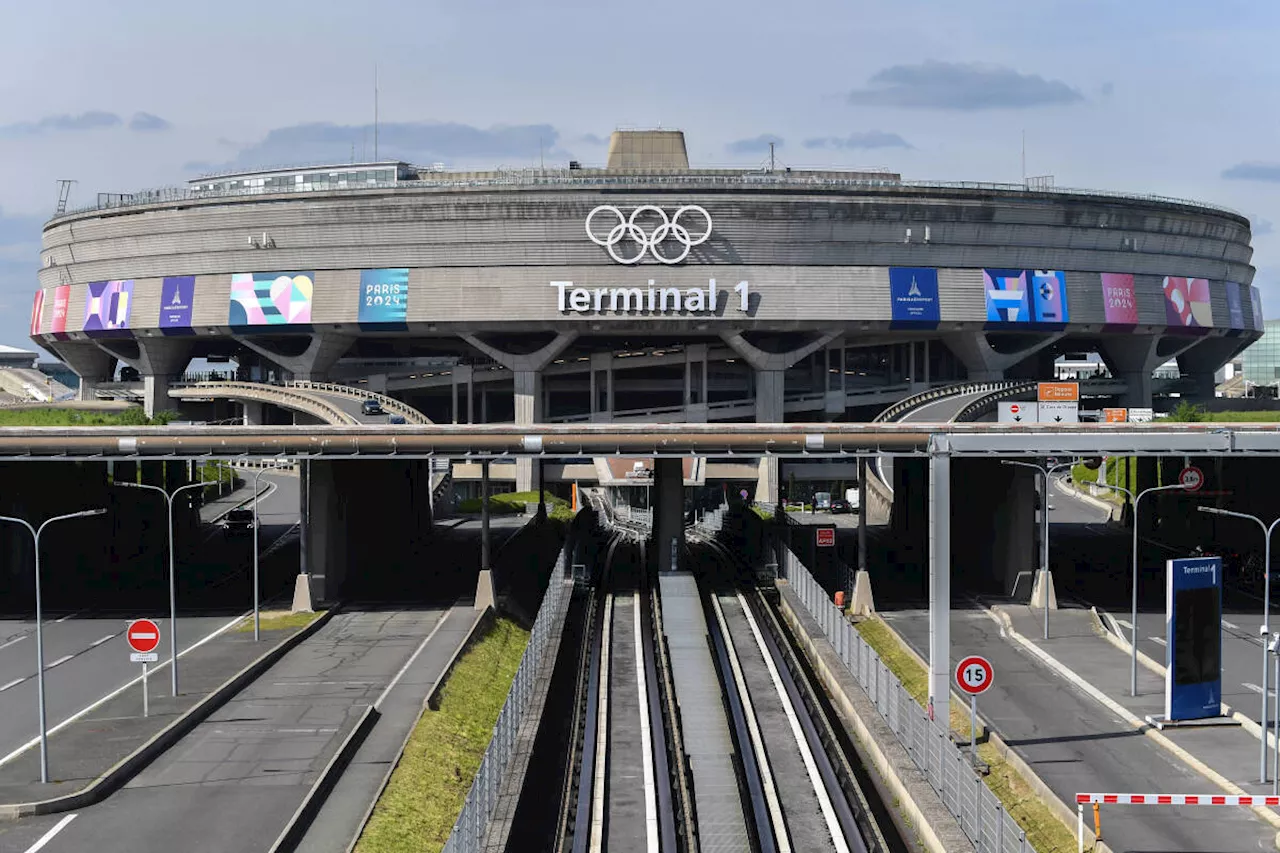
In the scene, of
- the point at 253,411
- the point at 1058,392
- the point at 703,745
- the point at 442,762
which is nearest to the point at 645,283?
the point at 253,411

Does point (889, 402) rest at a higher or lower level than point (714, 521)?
higher

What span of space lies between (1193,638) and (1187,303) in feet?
350

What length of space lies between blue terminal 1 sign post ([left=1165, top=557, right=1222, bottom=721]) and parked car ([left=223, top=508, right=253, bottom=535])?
2812 inches

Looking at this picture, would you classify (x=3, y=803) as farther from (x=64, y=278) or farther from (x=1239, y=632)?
(x=64, y=278)

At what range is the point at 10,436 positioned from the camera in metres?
63.4

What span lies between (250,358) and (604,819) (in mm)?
127602

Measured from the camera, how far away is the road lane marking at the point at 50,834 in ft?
105

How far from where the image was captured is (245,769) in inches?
1500

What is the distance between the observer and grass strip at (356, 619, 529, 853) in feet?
108

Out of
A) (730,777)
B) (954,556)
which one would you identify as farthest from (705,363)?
(730,777)

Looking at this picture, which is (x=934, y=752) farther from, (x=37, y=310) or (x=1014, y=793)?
(x=37, y=310)

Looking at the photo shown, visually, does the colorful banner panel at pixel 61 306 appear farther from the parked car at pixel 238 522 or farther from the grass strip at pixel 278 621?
the grass strip at pixel 278 621

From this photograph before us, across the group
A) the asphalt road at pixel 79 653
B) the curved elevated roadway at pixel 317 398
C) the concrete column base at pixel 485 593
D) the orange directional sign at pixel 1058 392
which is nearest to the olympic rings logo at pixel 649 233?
the curved elevated roadway at pixel 317 398

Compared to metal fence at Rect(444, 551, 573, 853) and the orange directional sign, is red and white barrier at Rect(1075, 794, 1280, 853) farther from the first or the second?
the orange directional sign
